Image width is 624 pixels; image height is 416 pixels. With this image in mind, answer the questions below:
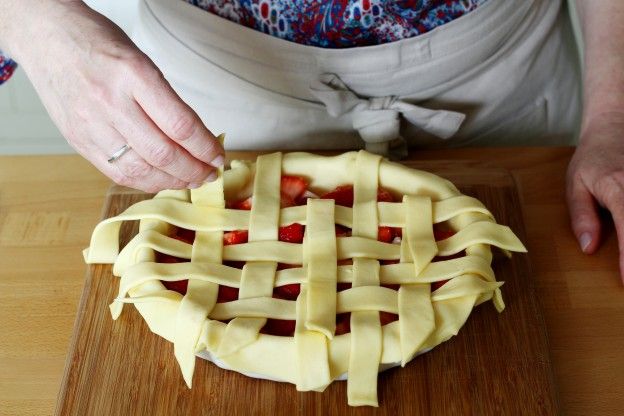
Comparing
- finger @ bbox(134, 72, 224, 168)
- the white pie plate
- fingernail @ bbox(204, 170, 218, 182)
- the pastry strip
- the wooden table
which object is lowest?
the wooden table

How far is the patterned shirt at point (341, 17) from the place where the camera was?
4.17 feet

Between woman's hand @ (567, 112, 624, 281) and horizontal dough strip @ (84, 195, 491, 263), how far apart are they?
180 millimetres

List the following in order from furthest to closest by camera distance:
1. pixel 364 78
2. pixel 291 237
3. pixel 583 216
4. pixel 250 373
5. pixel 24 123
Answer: pixel 24 123 → pixel 364 78 → pixel 583 216 → pixel 291 237 → pixel 250 373

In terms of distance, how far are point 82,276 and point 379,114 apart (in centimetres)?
52

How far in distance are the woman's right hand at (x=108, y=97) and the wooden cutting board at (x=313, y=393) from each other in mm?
211

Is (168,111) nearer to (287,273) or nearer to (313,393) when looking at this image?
(287,273)

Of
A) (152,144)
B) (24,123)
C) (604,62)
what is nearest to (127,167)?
(152,144)

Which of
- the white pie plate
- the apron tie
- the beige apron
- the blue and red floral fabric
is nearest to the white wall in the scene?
the beige apron

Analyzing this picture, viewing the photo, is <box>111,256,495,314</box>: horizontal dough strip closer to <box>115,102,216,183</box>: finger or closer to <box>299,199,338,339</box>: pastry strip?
<box>299,199,338,339</box>: pastry strip

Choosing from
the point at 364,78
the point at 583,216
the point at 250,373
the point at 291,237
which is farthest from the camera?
the point at 364,78

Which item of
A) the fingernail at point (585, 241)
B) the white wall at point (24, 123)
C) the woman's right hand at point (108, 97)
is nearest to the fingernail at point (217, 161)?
the woman's right hand at point (108, 97)

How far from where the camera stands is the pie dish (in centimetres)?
99

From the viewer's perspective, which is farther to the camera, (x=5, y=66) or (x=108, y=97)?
(x=5, y=66)

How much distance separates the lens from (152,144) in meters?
0.95
